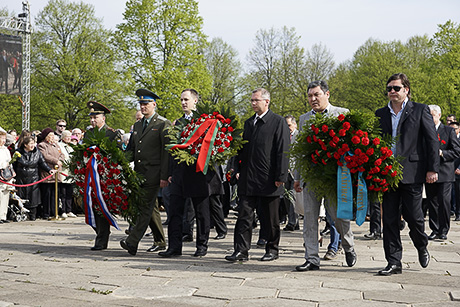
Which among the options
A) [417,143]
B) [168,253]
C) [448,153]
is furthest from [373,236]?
[168,253]

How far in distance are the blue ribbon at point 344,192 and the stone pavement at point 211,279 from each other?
0.73 meters

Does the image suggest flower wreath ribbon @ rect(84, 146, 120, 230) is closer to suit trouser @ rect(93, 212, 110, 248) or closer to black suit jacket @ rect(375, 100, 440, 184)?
suit trouser @ rect(93, 212, 110, 248)

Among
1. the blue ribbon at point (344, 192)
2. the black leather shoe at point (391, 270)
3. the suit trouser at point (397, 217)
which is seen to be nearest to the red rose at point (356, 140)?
the blue ribbon at point (344, 192)

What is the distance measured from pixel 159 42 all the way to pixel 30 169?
935 inches

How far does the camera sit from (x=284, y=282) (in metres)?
6.34

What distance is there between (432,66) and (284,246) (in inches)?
1482

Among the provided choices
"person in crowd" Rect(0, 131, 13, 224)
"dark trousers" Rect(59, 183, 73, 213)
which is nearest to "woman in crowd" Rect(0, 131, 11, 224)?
"person in crowd" Rect(0, 131, 13, 224)

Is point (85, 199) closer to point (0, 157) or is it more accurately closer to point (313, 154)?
point (313, 154)

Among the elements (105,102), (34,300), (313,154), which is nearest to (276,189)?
(313,154)

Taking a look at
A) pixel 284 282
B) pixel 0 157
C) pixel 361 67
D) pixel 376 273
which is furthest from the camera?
pixel 361 67

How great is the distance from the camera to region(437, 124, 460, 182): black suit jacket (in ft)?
34.2

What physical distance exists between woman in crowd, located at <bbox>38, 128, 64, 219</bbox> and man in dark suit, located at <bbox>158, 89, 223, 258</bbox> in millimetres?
7302

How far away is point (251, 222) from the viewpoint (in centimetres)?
789

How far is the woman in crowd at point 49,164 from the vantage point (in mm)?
14836
